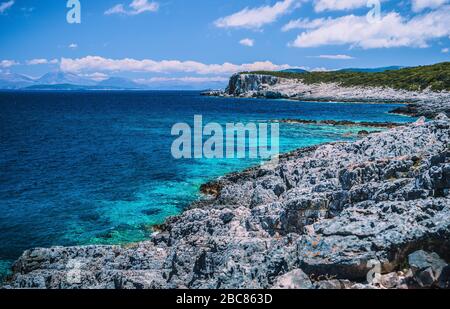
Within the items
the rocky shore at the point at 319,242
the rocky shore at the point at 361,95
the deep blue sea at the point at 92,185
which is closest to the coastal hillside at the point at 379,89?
the rocky shore at the point at 361,95

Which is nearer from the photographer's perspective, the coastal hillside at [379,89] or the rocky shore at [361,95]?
the rocky shore at [361,95]

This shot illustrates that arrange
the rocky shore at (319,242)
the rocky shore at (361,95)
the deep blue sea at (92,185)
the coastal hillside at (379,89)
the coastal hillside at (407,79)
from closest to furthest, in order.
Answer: the rocky shore at (319,242) < the deep blue sea at (92,185) < the rocky shore at (361,95) < the coastal hillside at (379,89) < the coastal hillside at (407,79)

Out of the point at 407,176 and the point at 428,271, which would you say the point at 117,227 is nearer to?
the point at 407,176

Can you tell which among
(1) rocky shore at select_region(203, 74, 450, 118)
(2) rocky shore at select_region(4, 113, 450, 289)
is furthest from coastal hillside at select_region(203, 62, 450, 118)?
(2) rocky shore at select_region(4, 113, 450, 289)

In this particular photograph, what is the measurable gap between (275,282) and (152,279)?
15.5 feet

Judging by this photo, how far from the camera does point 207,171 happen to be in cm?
3894

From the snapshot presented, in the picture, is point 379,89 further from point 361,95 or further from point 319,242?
point 319,242

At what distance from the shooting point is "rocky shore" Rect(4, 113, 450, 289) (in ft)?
32.0

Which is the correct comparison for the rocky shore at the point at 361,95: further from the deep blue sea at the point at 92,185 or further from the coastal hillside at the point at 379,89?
the deep blue sea at the point at 92,185

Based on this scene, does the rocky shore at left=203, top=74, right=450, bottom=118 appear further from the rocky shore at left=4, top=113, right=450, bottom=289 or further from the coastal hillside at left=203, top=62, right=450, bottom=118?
the rocky shore at left=4, top=113, right=450, bottom=289

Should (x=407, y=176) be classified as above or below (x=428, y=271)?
above

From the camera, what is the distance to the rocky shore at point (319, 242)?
976 cm

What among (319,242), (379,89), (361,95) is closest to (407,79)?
(379,89)
